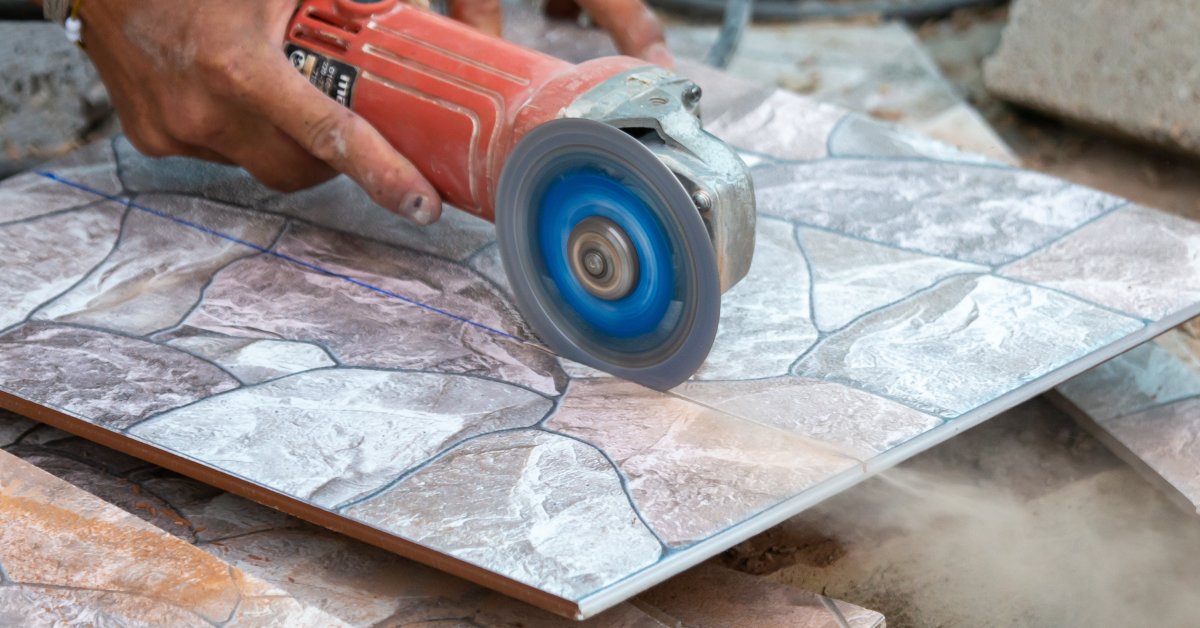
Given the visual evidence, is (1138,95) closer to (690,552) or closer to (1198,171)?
(1198,171)

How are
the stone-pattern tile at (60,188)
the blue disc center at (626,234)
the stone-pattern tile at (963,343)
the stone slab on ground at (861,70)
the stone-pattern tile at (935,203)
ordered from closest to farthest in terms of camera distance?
the blue disc center at (626,234)
the stone-pattern tile at (963,343)
the stone-pattern tile at (935,203)
the stone-pattern tile at (60,188)
the stone slab on ground at (861,70)

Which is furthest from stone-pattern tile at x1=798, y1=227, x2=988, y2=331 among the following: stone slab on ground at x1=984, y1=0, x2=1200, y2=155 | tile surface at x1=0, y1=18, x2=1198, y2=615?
stone slab on ground at x1=984, y1=0, x2=1200, y2=155

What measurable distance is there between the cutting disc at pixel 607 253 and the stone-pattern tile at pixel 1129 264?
1.10 m

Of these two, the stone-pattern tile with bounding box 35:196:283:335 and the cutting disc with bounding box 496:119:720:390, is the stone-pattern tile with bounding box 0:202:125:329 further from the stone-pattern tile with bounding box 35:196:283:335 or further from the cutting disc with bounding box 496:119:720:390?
the cutting disc with bounding box 496:119:720:390

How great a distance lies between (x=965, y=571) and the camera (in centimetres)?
274

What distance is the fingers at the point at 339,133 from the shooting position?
3062 millimetres

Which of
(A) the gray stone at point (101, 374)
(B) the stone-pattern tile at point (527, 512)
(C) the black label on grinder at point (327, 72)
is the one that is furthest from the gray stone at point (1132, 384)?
(A) the gray stone at point (101, 374)

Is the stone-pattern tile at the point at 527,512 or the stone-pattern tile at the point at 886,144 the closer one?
the stone-pattern tile at the point at 527,512

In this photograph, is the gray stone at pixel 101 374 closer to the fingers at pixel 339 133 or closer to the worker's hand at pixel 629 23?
the fingers at pixel 339 133

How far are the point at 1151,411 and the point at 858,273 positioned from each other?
0.81 meters

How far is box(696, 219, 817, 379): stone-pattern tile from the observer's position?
9.40 feet

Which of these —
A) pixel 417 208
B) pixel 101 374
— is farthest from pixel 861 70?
pixel 101 374

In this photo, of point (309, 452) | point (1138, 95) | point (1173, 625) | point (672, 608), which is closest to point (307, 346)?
point (309, 452)

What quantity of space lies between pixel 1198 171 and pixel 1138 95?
43 centimetres
